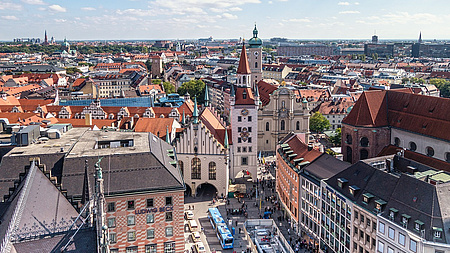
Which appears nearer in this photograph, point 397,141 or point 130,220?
point 130,220

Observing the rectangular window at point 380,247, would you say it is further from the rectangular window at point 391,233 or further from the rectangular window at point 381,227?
the rectangular window at point 391,233

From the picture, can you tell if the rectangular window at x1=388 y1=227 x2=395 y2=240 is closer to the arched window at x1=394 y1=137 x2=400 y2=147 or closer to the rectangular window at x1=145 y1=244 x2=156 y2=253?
the rectangular window at x1=145 y1=244 x2=156 y2=253

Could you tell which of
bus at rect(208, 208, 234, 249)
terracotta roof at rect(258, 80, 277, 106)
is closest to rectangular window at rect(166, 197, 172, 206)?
bus at rect(208, 208, 234, 249)

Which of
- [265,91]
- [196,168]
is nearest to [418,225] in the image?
[196,168]

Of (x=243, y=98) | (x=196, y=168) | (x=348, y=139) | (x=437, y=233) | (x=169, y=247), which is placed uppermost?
(x=243, y=98)

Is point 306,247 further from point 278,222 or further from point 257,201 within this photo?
point 257,201

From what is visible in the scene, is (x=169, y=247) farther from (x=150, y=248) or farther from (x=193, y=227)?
(x=193, y=227)

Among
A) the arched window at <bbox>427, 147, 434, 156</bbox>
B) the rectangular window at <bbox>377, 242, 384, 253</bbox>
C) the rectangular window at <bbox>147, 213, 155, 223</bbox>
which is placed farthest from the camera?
the arched window at <bbox>427, 147, 434, 156</bbox>
